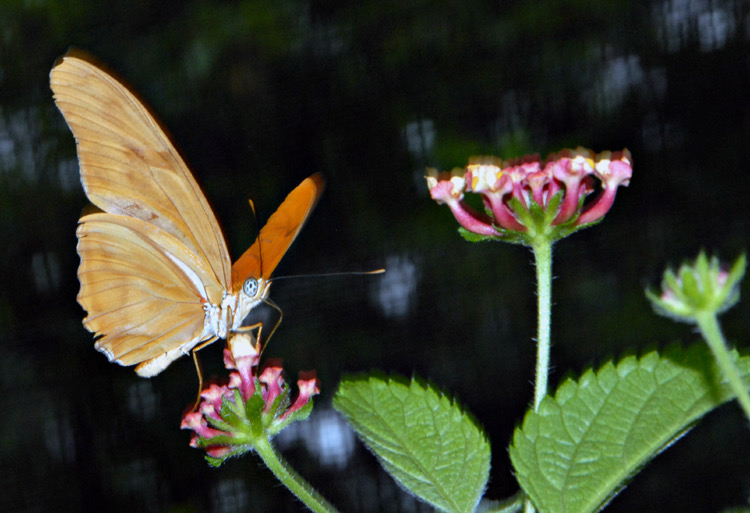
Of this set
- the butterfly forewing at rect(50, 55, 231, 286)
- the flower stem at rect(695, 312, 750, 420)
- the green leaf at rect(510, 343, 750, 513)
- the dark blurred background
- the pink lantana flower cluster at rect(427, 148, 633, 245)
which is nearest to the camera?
the flower stem at rect(695, 312, 750, 420)

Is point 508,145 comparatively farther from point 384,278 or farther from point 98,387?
point 98,387

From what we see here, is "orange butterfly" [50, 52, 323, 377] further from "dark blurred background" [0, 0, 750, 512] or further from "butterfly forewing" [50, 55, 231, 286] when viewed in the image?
"dark blurred background" [0, 0, 750, 512]

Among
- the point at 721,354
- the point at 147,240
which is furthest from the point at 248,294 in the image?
the point at 721,354

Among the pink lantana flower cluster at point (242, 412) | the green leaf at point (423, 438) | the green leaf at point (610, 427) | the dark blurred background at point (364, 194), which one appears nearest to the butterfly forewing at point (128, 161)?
the pink lantana flower cluster at point (242, 412)

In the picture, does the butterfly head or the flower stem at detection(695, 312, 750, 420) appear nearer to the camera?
the flower stem at detection(695, 312, 750, 420)

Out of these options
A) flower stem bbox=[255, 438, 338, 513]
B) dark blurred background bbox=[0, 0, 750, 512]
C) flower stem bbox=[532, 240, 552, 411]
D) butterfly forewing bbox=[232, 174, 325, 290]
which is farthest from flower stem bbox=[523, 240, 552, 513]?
dark blurred background bbox=[0, 0, 750, 512]

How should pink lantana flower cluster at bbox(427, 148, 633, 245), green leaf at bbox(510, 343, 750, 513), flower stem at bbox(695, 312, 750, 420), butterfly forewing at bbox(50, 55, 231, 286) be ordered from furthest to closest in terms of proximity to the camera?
butterfly forewing at bbox(50, 55, 231, 286) → pink lantana flower cluster at bbox(427, 148, 633, 245) → green leaf at bbox(510, 343, 750, 513) → flower stem at bbox(695, 312, 750, 420)
